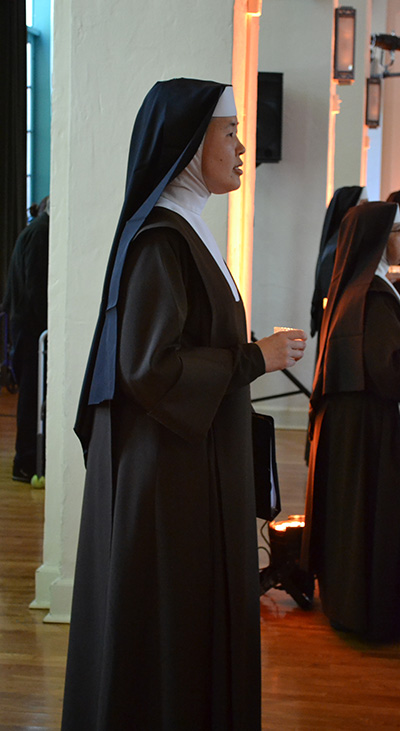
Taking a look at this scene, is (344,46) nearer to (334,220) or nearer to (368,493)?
(334,220)

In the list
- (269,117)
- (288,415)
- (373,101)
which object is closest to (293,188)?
(269,117)

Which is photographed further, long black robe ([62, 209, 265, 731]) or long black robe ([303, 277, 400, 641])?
long black robe ([303, 277, 400, 641])

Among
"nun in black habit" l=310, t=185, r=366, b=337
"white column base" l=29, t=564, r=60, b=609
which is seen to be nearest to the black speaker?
"nun in black habit" l=310, t=185, r=366, b=337

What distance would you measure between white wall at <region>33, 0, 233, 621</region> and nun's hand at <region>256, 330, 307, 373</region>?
1265mm

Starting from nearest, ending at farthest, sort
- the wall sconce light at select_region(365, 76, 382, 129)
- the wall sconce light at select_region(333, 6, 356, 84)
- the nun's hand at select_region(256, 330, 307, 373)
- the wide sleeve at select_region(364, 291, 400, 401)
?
the nun's hand at select_region(256, 330, 307, 373)
the wide sleeve at select_region(364, 291, 400, 401)
the wall sconce light at select_region(333, 6, 356, 84)
the wall sconce light at select_region(365, 76, 382, 129)

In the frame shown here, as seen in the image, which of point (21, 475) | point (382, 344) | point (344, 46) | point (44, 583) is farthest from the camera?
point (344, 46)

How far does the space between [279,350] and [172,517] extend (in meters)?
0.47

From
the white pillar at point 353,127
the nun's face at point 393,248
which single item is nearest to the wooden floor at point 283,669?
the nun's face at point 393,248

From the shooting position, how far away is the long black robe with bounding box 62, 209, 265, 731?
1910 mm

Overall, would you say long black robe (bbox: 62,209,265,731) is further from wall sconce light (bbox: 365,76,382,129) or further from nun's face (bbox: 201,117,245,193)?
wall sconce light (bbox: 365,76,382,129)

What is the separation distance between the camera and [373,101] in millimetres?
9719

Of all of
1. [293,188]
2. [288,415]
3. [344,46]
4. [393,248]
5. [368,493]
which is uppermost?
[344,46]

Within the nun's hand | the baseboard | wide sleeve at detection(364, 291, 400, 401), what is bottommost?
the baseboard

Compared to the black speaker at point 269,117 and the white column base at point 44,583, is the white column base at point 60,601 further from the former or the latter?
the black speaker at point 269,117
